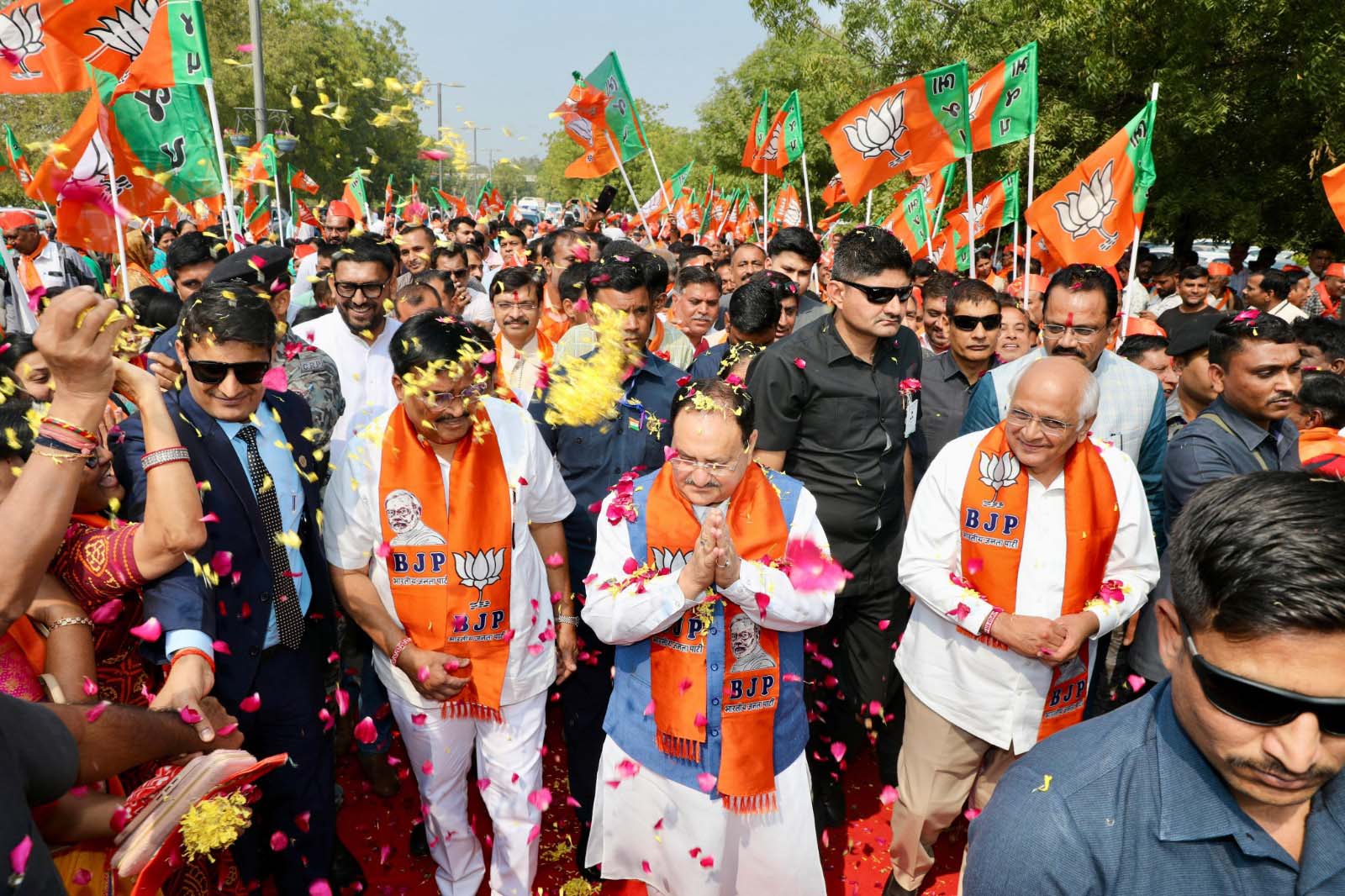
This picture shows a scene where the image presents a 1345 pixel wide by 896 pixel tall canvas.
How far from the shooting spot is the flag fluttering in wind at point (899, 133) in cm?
710

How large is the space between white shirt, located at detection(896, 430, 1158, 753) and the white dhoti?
2.23 feet

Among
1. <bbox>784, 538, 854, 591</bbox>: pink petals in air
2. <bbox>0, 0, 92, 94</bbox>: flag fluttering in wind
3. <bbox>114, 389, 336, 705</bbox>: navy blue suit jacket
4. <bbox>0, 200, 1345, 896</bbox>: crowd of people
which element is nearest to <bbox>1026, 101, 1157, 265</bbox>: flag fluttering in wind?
<bbox>0, 200, 1345, 896</bbox>: crowd of people

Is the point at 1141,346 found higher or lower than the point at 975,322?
lower

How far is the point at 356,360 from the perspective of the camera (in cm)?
473

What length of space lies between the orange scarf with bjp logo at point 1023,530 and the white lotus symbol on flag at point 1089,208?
375 centimetres

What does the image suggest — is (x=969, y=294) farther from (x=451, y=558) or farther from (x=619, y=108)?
(x=619, y=108)

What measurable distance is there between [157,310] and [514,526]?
3097 mm

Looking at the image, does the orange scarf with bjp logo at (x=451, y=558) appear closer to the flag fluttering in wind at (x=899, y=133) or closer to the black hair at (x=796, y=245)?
the black hair at (x=796, y=245)

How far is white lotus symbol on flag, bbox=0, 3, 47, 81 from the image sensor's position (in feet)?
15.2

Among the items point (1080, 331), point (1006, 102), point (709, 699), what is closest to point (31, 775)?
point (709, 699)

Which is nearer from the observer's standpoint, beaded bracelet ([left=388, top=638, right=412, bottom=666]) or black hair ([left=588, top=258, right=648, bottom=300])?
beaded bracelet ([left=388, top=638, right=412, bottom=666])

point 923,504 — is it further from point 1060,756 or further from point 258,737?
point 258,737

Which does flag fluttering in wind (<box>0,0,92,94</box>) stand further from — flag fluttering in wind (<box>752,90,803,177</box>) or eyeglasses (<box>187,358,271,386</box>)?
flag fluttering in wind (<box>752,90,803,177</box>)

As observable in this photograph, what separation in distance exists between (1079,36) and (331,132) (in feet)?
53.3
